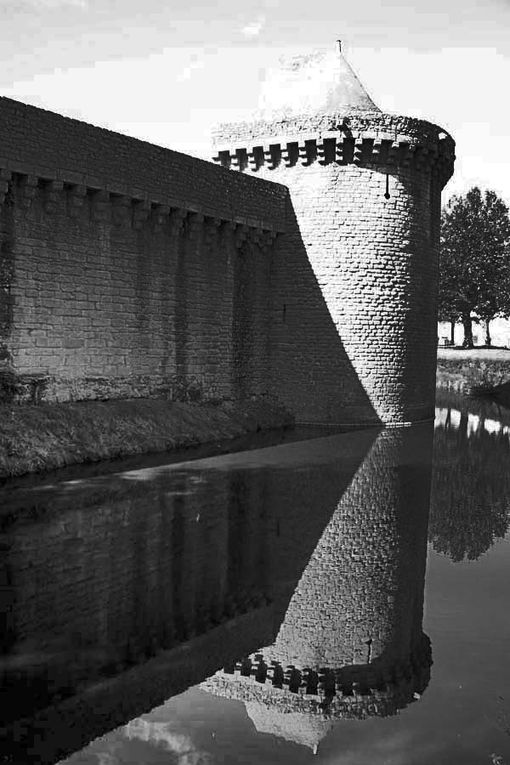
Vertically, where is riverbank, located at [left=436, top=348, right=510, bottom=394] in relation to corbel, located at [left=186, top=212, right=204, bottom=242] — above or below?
below

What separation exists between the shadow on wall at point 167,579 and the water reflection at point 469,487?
458 millimetres

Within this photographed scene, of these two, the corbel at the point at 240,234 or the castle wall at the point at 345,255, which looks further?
the castle wall at the point at 345,255

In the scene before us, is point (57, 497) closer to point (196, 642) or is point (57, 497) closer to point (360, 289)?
point (196, 642)

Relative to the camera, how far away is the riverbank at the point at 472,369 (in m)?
41.1

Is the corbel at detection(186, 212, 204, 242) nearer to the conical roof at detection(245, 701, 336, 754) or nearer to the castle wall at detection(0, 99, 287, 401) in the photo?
the castle wall at detection(0, 99, 287, 401)

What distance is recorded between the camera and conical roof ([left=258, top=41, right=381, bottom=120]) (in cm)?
2547

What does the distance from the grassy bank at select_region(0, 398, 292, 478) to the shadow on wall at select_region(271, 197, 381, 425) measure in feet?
8.54

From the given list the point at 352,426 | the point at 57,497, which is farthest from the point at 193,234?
the point at 57,497

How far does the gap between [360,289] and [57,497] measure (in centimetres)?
1338

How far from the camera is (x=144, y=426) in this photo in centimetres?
1742

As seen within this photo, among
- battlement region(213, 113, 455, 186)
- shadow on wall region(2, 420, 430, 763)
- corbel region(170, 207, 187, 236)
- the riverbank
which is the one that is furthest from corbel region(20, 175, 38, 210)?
the riverbank

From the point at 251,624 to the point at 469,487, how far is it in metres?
7.58

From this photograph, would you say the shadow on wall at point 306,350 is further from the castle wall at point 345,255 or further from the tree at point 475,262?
the tree at point 475,262

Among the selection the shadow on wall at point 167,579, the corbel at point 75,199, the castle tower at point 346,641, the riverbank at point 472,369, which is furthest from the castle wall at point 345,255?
the riverbank at point 472,369
